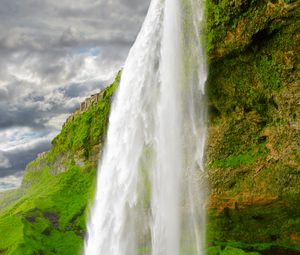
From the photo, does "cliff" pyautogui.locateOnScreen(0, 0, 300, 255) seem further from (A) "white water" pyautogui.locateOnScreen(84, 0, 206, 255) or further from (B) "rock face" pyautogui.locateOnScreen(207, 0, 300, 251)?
(A) "white water" pyautogui.locateOnScreen(84, 0, 206, 255)

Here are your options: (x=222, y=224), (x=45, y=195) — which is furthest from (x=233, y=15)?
(x=45, y=195)

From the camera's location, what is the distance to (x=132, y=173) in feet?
101

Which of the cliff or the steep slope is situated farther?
the steep slope

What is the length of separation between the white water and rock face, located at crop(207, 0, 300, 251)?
1214mm

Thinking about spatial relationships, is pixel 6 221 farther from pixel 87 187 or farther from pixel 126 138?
pixel 126 138

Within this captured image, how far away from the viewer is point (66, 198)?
69.5 meters

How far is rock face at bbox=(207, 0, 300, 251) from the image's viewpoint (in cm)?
2484

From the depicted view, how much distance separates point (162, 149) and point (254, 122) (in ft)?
21.6

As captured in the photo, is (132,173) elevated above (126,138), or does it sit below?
below

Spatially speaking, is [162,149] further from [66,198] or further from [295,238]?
[66,198]

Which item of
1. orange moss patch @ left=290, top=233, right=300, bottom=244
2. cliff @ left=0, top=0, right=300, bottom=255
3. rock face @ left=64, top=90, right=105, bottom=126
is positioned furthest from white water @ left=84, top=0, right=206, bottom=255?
rock face @ left=64, top=90, right=105, bottom=126

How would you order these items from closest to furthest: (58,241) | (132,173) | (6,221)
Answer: (132,173), (58,241), (6,221)

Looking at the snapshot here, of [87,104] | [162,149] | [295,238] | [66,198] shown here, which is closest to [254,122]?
[162,149]

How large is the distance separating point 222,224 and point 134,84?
1263 centimetres
